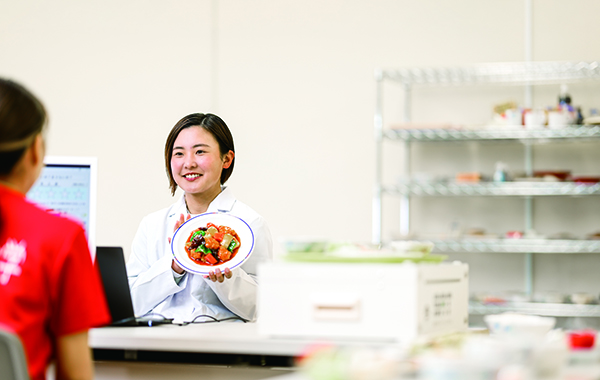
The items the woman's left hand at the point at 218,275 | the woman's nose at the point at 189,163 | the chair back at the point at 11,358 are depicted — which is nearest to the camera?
the chair back at the point at 11,358

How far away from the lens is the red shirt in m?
1.13

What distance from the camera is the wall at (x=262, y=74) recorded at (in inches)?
155

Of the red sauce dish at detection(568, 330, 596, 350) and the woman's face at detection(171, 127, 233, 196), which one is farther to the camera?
the woman's face at detection(171, 127, 233, 196)

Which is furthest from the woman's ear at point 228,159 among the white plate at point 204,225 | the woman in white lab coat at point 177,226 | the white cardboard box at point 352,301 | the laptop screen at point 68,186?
the white cardboard box at point 352,301

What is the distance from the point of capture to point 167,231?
8.32 feet

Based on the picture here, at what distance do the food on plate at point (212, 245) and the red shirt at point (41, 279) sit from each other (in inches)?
39.2

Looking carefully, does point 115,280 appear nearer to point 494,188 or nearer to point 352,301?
point 352,301

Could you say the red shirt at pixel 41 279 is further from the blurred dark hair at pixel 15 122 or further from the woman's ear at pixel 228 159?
the woman's ear at pixel 228 159

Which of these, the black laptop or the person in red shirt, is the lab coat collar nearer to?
the black laptop

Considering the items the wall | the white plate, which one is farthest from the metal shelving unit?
the white plate

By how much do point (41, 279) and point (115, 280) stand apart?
2.86ft

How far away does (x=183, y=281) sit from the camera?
236cm

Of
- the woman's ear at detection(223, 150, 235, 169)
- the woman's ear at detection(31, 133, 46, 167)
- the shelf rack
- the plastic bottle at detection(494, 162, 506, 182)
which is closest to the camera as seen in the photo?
the woman's ear at detection(31, 133, 46, 167)

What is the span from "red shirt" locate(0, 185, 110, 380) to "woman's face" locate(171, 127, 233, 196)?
1.34 metres
